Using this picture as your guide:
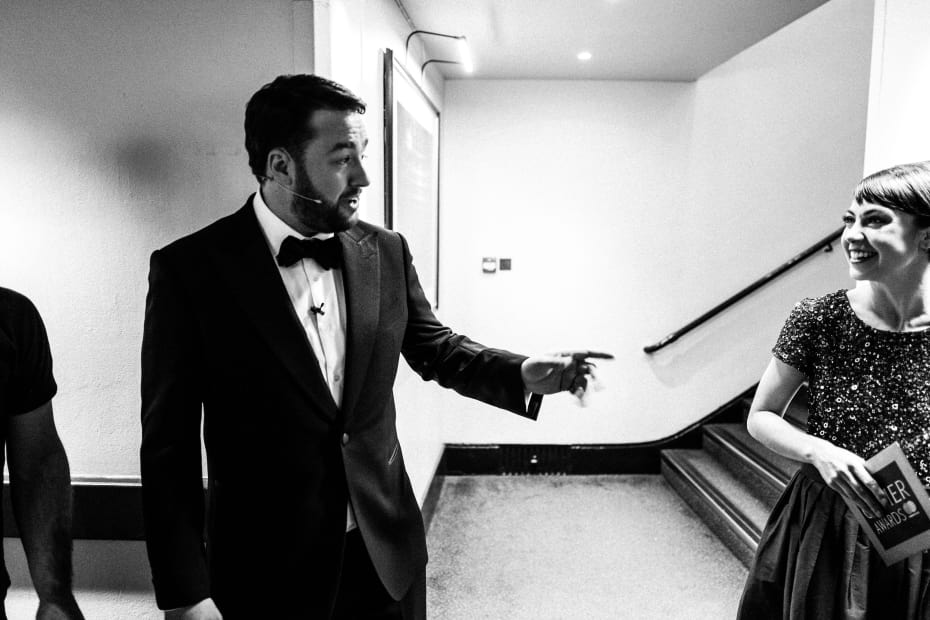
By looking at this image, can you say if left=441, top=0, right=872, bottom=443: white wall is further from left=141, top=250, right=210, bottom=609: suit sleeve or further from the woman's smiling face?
left=141, top=250, right=210, bottom=609: suit sleeve

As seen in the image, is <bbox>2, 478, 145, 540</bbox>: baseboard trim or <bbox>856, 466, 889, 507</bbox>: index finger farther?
<bbox>2, 478, 145, 540</bbox>: baseboard trim

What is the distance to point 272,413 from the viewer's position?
3.90 ft

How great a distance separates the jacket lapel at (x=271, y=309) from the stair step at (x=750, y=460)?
2.74m

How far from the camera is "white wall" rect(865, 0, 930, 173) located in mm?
1853

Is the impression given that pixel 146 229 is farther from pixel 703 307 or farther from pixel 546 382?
pixel 703 307

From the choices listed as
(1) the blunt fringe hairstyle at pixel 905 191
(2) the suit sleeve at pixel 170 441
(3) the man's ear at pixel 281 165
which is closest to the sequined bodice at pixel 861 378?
(1) the blunt fringe hairstyle at pixel 905 191

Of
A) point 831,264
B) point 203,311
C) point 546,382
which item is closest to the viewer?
point 203,311

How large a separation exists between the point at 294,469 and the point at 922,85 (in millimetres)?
Answer: 2030

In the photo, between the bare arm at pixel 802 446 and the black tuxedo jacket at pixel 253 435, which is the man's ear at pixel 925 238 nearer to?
the bare arm at pixel 802 446

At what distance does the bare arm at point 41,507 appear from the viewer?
1.09 m

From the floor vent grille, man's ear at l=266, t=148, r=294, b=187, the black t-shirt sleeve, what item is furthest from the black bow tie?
the floor vent grille

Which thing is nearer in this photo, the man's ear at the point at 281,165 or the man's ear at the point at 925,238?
the man's ear at the point at 281,165

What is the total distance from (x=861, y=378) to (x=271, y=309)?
1.27 m

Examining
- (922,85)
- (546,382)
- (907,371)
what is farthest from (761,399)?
(922,85)
